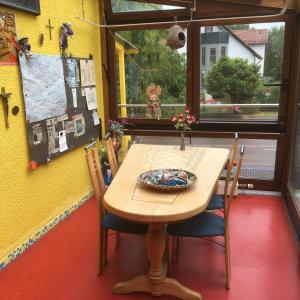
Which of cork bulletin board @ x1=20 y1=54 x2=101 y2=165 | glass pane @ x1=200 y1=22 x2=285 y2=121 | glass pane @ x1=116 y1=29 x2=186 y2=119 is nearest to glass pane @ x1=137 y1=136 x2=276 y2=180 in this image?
glass pane @ x1=200 y1=22 x2=285 y2=121

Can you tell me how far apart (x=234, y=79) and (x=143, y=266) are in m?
2.35

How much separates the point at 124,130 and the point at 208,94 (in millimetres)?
1133

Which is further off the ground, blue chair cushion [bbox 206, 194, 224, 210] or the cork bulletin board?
the cork bulletin board

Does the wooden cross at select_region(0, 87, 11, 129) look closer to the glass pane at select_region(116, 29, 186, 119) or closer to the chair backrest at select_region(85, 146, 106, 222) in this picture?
the chair backrest at select_region(85, 146, 106, 222)

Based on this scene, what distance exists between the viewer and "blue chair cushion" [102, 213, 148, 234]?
2.14m

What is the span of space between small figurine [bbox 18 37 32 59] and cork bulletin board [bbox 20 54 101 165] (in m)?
0.04

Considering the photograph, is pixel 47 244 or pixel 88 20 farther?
pixel 88 20

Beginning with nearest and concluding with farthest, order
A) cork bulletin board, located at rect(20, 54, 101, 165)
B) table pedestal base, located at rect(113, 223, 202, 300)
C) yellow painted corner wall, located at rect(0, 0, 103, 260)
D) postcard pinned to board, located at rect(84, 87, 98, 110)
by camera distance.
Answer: table pedestal base, located at rect(113, 223, 202, 300)
yellow painted corner wall, located at rect(0, 0, 103, 260)
cork bulletin board, located at rect(20, 54, 101, 165)
postcard pinned to board, located at rect(84, 87, 98, 110)

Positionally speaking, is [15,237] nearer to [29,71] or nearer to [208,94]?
[29,71]

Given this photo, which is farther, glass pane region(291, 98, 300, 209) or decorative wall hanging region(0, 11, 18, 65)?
glass pane region(291, 98, 300, 209)

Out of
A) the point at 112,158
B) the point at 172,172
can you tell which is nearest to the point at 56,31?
the point at 112,158

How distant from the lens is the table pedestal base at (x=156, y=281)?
6.43 ft

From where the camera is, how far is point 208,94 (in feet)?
12.6

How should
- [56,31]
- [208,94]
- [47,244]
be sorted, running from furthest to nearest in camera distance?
[208,94]
[56,31]
[47,244]
